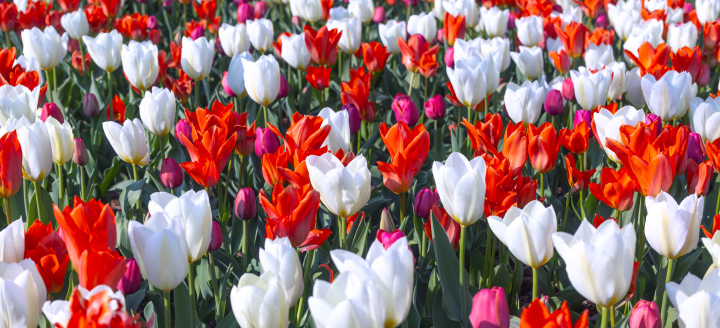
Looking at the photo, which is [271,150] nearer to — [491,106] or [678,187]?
[678,187]

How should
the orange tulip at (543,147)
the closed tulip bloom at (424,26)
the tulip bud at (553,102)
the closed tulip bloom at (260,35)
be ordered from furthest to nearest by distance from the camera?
the closed tulip bloom at (424,26), the closed tulip bloom at (260,35), the tulip bud at (553,102), the orange tulip at (543,147)

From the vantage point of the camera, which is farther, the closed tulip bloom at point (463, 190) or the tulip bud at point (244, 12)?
the tulip bud at point (244, 12)

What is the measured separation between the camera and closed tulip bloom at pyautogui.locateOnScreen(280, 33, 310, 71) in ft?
10.1

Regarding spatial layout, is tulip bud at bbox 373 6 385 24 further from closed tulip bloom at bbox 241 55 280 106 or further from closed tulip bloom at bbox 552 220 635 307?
closed tulip bloom at bbox 552 220 635 307

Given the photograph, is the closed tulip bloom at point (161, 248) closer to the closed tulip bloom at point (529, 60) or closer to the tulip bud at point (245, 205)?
the tulip bud at point (245, 205)

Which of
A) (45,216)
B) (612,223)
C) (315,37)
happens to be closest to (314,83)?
(315,37)

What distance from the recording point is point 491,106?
3404 millimetres

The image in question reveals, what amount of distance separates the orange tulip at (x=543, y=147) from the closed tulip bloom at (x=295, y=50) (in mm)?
1451

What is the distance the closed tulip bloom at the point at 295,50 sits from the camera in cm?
306

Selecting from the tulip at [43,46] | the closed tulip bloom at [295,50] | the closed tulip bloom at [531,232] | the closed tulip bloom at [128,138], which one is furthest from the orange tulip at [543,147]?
the tulip at [43,46]

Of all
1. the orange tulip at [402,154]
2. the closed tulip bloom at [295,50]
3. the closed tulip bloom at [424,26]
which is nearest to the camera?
the orange tulip at [402,154]

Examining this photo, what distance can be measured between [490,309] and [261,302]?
354 mm

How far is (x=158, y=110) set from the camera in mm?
2246

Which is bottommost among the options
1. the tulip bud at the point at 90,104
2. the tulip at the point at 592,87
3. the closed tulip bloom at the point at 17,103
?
the tulip at the point at 592,87
